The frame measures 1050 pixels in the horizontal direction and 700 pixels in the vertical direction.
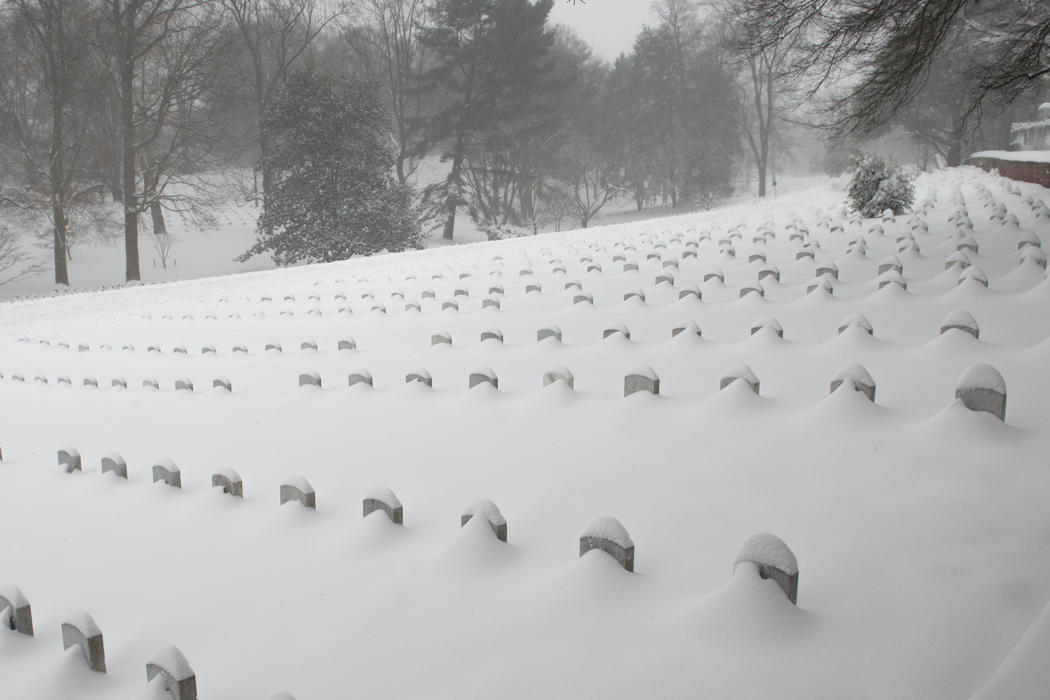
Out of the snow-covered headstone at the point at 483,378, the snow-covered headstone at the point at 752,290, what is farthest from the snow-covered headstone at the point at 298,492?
the snow-covered headstone at the point at 752,290

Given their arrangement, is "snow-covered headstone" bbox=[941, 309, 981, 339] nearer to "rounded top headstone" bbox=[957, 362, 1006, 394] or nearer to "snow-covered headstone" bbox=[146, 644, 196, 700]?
"rounded top headstone" bbox=[957, 362, 1006, 394]

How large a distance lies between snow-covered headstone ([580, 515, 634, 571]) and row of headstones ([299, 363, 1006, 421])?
110cm

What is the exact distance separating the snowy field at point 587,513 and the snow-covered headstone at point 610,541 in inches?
1.3

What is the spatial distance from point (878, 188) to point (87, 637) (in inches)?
417

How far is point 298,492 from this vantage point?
2459 millimetres

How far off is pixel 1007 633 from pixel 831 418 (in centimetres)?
101

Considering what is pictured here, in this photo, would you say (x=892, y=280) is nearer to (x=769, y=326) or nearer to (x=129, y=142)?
(x=769, y=326)

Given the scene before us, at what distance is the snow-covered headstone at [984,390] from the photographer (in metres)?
2.19

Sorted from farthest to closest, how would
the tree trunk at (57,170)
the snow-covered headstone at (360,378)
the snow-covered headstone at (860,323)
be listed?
the tree trunk at (57,170) < the snow-covered headstone at (360,378) < the snow-covered headstone at (860,323)

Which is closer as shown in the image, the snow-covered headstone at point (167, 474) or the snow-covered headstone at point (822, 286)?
the snow-covered headstone at point (167, 474)

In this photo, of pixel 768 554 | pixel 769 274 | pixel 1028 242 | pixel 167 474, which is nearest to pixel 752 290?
pixel 769 274

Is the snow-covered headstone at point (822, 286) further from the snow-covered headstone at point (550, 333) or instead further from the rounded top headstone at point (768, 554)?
the rounded top headstone at point (768, 554)

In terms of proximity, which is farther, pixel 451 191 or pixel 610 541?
pixel 451 191

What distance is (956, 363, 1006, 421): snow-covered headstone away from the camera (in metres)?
2.19
